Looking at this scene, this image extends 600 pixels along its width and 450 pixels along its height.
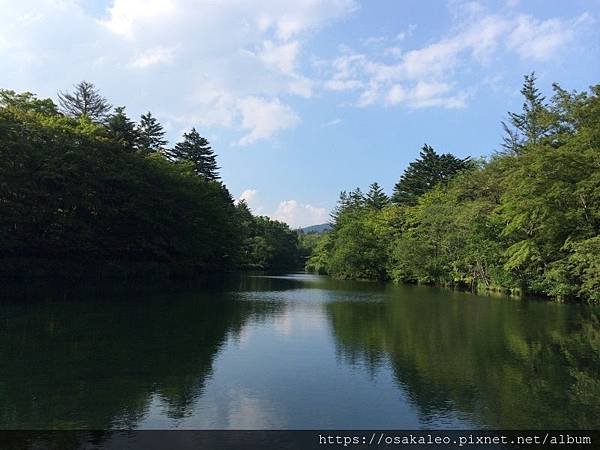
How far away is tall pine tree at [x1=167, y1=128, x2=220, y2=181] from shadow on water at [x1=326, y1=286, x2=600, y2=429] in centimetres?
4438

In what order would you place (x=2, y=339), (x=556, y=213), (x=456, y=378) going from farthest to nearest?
(x=556, y=213) < (x=2, y=339) < (x=456, y=378)

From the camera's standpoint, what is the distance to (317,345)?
12289 millimetres

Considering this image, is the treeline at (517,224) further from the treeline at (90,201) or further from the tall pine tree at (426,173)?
the treeline at (90,201)

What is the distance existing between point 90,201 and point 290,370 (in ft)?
89.6

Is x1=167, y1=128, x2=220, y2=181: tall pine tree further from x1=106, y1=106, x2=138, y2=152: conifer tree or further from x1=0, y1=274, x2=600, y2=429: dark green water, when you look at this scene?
x1=0, y1=274, x2=600, y2=429: dark green water

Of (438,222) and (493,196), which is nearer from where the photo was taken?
(493,196)

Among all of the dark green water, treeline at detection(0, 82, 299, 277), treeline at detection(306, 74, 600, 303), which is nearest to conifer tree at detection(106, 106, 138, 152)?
treeline at detection(0, 82, 299, 277)

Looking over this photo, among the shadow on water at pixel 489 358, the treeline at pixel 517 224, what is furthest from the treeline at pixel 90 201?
the shadow on water at pixel 489 358

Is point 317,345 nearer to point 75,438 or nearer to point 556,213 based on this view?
point 75,438

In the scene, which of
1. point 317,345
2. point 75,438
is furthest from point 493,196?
point 75,438

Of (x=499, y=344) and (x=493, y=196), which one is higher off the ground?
(x=493, y=196)

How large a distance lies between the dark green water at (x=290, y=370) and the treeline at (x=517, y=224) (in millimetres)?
7350

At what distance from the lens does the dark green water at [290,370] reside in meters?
6.65

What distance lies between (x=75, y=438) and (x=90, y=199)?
97.6ft
